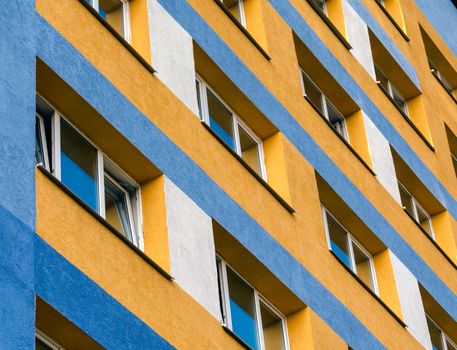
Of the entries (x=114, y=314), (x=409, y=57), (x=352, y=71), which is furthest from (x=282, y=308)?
(x=409, y=57)

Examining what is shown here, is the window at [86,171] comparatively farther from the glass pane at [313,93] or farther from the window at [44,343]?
the glass pane at [313,93]

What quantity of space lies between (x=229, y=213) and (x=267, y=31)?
19.9ft

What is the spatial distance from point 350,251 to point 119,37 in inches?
283

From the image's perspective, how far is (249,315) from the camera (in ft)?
64.7

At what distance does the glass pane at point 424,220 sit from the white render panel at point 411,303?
424 cm

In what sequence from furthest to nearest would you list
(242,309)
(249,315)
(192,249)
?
(249,315) < (242,309) < (192,249)

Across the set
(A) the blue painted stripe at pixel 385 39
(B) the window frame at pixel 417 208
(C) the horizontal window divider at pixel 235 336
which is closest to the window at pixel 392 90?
(A) the blue painted stripe at pixel 385 39

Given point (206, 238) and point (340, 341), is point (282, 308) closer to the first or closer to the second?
point (340, 341)

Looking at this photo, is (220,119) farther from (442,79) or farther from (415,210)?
(442,79)

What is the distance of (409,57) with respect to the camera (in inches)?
1276

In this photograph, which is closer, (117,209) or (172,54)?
(117,209)

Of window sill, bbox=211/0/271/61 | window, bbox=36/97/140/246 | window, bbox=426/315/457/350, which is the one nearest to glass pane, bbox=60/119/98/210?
window, bbox=36/97/140/246

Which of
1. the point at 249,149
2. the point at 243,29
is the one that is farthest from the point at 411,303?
the point at 243,29

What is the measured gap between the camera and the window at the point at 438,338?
26188 mm
